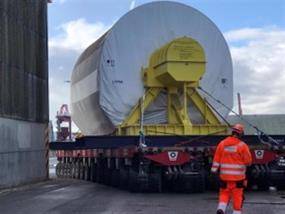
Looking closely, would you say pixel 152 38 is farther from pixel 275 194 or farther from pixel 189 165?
pixel 275 194

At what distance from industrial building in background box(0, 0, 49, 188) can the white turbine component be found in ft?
8.95

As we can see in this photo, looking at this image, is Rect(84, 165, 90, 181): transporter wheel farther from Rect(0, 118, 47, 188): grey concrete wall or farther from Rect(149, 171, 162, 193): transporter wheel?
Rect(149, 171, 162, 193): transporter wheel

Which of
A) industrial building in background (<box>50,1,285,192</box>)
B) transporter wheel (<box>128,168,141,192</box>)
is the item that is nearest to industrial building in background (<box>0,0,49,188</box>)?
industrial building in background (<box>50,1,285,192</box>)

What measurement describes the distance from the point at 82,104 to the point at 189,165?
5.68 meters

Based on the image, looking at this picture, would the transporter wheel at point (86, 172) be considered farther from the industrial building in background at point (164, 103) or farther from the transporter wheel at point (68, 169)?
the industrial building in background at point (164, 103)

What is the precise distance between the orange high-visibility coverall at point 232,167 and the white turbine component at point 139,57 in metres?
7.26

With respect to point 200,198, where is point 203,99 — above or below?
above

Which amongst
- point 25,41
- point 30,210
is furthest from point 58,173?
point 30,210

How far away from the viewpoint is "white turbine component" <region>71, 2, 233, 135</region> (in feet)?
58.6

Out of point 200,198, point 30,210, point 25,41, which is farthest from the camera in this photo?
point 25,41

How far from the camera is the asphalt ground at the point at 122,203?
41.7 ft

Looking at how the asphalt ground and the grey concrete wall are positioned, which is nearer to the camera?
the asphalt ground

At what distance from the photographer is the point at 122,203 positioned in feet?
46.0

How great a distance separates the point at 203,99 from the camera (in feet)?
60.1
